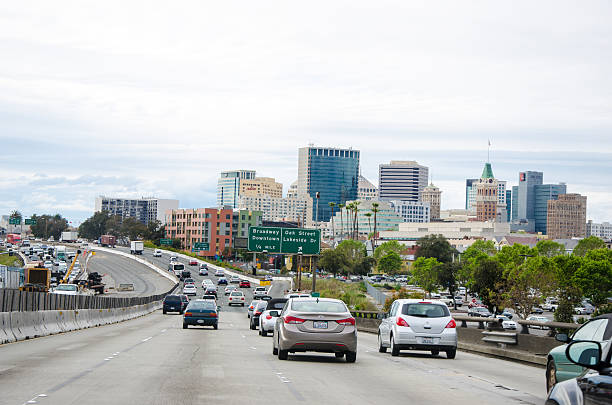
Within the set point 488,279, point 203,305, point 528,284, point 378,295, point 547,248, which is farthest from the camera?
point 547,248

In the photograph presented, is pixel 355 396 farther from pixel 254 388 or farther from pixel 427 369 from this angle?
pixel 427 369

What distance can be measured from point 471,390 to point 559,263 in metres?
91.0

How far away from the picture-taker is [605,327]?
33.4ft

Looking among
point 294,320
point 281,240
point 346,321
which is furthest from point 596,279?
point 294,320

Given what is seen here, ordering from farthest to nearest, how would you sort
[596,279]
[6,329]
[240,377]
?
1. [596,279]
2. [6,329]
3. [240,377]

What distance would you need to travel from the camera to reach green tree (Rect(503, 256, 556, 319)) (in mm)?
98312

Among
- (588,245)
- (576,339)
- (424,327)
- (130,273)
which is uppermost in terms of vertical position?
(588,245)

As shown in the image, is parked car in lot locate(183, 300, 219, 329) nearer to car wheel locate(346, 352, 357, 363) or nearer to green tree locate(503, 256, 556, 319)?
car wheel locate(346, 352, 357, 363)

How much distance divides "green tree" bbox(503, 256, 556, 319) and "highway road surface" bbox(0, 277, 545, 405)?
74614mm

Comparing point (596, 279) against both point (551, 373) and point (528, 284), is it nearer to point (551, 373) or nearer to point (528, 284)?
point (528, 284)

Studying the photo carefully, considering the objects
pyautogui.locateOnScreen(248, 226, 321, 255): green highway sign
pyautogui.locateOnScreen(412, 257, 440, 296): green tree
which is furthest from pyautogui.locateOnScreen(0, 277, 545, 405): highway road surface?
pyautogui.locateOnScreen(412, 257, 440, 296): green tree

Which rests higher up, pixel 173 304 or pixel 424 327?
pixel 424 327

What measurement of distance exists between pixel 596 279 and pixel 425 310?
80966 mm

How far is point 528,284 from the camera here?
102250 mm
